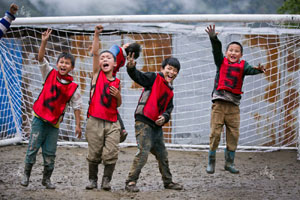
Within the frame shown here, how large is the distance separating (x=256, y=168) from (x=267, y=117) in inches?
76.4

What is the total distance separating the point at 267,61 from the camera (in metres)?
6.91

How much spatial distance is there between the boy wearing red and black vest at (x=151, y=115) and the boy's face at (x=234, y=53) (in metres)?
0.71

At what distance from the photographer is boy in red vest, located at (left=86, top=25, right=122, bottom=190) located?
146 inches

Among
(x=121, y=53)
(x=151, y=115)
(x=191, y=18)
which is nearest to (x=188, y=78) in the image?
(x=191, y=18)

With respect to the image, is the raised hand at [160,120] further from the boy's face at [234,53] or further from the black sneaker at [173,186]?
the boy's face at [234,53]

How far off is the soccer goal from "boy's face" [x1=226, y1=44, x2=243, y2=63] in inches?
101

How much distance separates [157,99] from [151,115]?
188mm

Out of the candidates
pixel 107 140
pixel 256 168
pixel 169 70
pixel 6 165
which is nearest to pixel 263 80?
pixel 256 168

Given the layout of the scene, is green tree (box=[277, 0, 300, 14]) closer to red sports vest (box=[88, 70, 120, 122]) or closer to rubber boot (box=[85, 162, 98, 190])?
red sports vest (box=[88, 70, 120, 122])

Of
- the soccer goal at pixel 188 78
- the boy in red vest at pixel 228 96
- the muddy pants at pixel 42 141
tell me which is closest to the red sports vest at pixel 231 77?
the boy in red vest at pixel 228 96

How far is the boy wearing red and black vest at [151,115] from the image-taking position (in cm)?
377

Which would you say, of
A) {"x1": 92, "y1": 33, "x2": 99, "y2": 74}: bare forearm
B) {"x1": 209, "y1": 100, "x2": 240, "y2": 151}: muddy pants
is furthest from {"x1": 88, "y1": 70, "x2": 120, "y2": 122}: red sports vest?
{"x1": 209, "y1": 100, "x2": 240, "y2": 151}: muddy pants

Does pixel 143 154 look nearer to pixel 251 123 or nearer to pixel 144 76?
pixel 144 76

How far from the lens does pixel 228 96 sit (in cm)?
416
